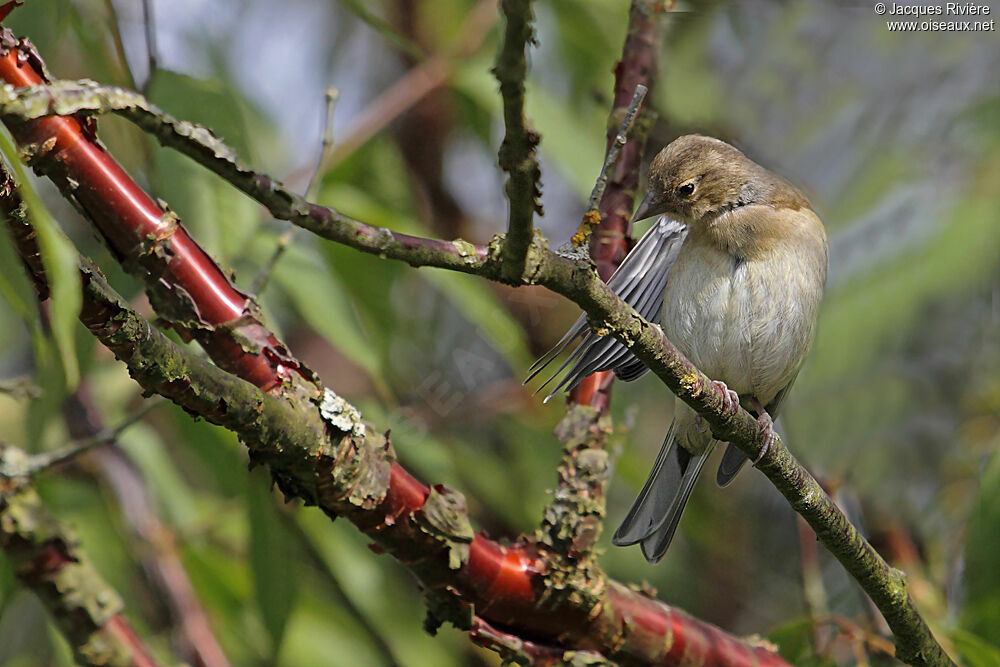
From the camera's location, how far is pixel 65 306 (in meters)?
1.05

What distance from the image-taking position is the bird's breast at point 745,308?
10.4 ft

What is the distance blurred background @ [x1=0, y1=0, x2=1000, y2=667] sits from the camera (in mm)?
2836

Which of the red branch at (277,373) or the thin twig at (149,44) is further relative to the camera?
the thin twig at (149,44)

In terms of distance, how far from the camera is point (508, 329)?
3289 millimetres

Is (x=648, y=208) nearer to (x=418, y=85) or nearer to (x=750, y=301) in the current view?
(x=750, y=301)

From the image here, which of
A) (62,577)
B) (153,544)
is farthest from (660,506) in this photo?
(153,544)

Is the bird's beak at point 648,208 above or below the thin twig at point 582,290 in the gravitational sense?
above

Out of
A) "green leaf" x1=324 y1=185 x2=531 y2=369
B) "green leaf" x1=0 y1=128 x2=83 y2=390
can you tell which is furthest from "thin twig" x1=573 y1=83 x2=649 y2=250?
"green leaf" x1=324 y1=185 x2=531 y2=369

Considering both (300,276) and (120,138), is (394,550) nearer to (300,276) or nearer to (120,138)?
(300,276)

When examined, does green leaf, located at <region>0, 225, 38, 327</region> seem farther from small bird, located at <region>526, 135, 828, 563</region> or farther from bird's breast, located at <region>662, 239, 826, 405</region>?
bird's breast, located at <region>662, 239, 826, 405</region>

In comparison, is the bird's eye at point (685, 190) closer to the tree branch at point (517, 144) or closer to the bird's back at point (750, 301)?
the bird's back at point (750, 301)

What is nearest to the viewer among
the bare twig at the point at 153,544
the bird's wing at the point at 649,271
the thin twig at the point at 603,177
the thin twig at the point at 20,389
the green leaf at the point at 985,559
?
the thin twig at the point at 603,177

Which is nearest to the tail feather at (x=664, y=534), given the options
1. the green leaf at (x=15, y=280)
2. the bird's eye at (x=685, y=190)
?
the bird's eye at (x=685, y=190)

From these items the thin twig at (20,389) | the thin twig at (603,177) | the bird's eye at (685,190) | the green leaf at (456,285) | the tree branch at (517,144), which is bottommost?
the thin twig at (20,389)
